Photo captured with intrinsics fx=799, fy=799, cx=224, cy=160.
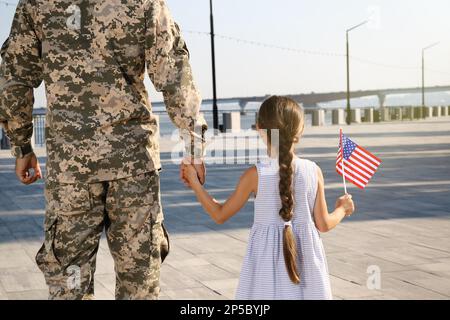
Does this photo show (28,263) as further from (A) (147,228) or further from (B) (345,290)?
(A) (147,228)

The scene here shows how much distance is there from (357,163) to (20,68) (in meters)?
1.72

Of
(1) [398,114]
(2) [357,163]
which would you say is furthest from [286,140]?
(1) [398,114]

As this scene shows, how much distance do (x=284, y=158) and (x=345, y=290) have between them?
210 centimetres

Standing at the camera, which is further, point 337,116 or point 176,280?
point 337,116

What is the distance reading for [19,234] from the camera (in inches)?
319

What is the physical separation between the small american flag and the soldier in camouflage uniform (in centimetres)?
86

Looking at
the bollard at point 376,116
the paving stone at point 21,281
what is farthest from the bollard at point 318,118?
the paving stone at point 21,281

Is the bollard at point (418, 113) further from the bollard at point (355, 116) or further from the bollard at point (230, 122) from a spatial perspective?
the bollard at point (230, 122)

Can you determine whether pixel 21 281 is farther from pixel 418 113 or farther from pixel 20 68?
pixel 418 113

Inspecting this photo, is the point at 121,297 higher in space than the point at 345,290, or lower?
higher

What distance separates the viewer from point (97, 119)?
140 inches

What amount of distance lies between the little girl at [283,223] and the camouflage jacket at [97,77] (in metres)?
0.36

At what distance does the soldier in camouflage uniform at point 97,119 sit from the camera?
351 centimetres
